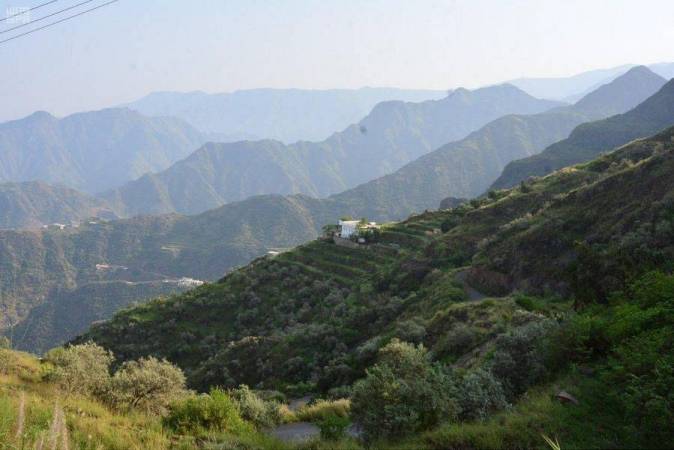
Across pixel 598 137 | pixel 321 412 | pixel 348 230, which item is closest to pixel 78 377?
pixel 321 412

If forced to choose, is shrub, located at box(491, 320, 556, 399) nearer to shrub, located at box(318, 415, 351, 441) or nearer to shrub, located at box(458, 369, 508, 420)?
shrub, located at box(458, 369, 508, 420)

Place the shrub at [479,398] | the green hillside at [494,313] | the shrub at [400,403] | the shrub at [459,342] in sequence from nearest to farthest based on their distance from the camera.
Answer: the green hillside at [494,313] → the shrub at [400,403] → the shrub at [479,398] → the shrub at [459,342]

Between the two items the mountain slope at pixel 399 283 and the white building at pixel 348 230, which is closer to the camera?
the mountain slope at pixel 399 283

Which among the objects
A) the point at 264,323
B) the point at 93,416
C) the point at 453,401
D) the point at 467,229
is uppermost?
the point at 93,416

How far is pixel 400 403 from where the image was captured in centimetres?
887

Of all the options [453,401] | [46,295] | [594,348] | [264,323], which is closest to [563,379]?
[594,348]

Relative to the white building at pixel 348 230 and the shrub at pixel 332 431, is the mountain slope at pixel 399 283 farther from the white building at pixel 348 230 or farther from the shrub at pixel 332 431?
the shrub at pixel 332 431

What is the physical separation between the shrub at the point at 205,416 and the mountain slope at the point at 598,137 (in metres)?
151

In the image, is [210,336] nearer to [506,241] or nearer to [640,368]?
[506,241]

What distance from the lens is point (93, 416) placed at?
9234 mm

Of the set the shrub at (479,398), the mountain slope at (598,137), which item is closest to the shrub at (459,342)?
the shrub at (479,398)

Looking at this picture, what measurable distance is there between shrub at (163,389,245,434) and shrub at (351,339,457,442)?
2409 mm

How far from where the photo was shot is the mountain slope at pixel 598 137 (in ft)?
492

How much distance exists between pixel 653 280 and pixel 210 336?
49.0 m
